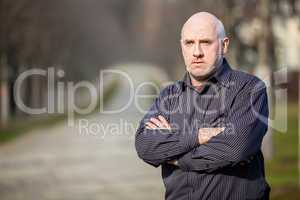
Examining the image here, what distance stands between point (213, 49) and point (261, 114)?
1.56 ft

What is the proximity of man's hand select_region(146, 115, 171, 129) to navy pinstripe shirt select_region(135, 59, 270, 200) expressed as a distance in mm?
45

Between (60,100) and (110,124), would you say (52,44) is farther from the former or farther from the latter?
(110,124)

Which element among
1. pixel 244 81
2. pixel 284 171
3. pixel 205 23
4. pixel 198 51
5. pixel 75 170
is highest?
pixel 205 23

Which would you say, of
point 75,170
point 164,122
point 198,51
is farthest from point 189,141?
point 75,170

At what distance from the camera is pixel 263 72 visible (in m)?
16.9

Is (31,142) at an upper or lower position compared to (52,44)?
lower

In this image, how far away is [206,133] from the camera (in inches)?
151

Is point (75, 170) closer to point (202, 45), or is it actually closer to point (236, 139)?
point (236, 139)

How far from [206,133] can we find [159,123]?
1.04 feet

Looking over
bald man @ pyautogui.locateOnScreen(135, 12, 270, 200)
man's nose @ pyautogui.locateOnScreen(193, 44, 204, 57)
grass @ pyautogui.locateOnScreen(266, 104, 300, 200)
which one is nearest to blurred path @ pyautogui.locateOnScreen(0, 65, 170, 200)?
grass @ pyautogui.locateOnScreen(266, 104, 300, 200)

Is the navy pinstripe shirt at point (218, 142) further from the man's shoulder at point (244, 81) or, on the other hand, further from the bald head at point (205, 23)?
the bald head at point (205, 23)

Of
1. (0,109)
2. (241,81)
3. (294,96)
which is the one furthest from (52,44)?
(241,81)

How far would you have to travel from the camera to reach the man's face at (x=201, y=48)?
12.1 ft

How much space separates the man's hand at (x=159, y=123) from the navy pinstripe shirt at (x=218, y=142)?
0.15 ft
